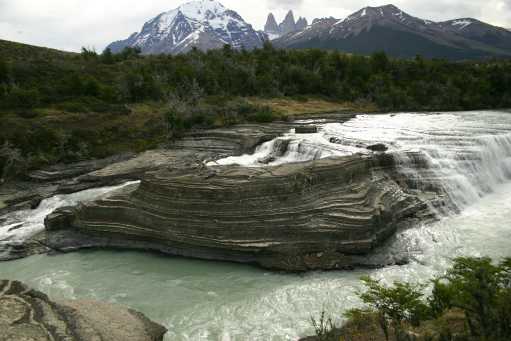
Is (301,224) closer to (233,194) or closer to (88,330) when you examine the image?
(233,194)

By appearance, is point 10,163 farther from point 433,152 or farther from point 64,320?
point 433,152

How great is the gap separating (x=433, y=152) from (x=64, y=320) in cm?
2353

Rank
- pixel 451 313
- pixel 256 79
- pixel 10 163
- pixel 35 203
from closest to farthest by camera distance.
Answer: pixel 451 313 < pixel 35 203 < pixel 10 163 < pixel 256 79

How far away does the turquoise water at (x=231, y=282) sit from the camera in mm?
13742

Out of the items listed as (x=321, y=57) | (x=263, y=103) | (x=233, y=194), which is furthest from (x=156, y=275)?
(x=321, y=57)

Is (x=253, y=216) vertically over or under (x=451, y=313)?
over

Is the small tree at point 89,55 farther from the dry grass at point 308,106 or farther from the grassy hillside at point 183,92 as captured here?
the dry grass at point 308,106

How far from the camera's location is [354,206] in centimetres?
1853

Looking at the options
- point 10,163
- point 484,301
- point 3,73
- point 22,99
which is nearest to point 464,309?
point 484,301

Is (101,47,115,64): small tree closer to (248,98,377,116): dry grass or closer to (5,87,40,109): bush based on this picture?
(5,87,40,109): bush

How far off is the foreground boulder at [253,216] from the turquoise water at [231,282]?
75cm

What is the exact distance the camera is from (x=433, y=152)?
86.8 feet

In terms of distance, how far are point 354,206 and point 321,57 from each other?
58702 mm

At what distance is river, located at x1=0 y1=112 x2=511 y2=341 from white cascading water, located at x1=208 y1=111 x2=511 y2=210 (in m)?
0.10
